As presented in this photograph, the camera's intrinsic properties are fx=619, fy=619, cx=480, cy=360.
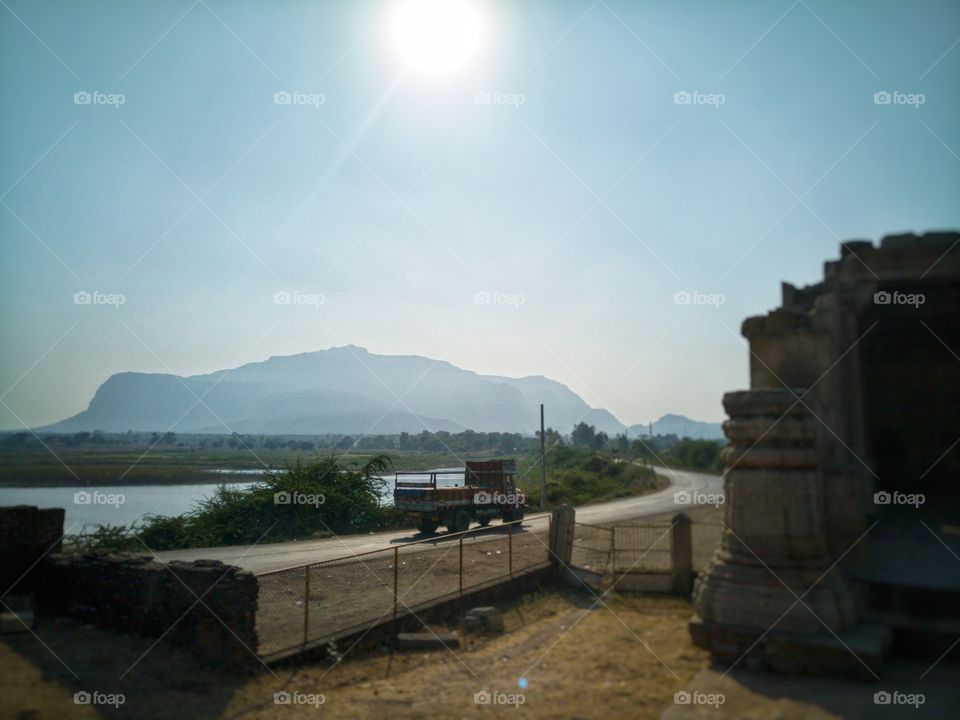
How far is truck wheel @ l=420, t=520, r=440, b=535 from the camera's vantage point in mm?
22625

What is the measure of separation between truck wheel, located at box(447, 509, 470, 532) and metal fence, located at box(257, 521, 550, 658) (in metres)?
7.20

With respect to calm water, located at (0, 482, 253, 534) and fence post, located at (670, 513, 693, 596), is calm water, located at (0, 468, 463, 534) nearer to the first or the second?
calm water, located at (0, 482, 253, 534)

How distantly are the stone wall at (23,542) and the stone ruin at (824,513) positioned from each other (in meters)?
8.64

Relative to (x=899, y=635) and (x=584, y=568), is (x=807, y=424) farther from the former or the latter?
(x=584, y=568)

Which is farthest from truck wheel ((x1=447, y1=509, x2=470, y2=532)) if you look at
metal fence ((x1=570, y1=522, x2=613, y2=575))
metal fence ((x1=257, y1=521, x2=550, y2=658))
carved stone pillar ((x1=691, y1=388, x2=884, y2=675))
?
carved stone pillar ((x1=691, y1=388, x2=884, y2=675))

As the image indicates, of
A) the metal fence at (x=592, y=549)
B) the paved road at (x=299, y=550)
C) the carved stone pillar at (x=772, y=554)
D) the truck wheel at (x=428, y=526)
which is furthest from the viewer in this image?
the truck wheel at (x=428, y=526)

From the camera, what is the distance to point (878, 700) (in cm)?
447

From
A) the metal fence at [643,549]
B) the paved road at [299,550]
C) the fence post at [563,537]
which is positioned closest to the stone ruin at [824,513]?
the metal fence at [643,549]

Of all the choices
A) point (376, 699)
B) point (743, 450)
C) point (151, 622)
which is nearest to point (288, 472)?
point (151, 622)

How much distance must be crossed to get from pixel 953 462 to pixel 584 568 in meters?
6.20

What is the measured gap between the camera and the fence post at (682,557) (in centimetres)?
881

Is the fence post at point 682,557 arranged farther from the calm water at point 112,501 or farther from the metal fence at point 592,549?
the calm water at point 112,501

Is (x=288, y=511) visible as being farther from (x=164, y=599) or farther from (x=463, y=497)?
(x=164, y=599)

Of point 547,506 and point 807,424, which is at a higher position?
point 807,424
